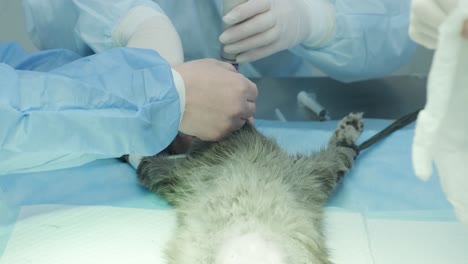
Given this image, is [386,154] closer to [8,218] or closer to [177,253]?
[177,253]

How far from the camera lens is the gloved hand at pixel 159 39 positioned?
49.5 inches

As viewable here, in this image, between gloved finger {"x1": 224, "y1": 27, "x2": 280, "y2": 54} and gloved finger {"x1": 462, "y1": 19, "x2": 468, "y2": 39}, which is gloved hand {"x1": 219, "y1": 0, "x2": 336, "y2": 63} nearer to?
gloved finger {"x1": 224, "y1": 27, "x2": 280, "y2": 54}

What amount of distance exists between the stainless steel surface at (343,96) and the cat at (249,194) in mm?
257

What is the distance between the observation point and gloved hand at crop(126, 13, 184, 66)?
1258 millimetres

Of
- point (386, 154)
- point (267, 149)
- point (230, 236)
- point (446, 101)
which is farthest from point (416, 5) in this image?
point (386, 154)

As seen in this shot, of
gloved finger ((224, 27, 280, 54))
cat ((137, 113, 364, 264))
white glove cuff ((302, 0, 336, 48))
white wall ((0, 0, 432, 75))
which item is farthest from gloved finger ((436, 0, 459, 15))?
white wall ((0, 0, 432, 75))

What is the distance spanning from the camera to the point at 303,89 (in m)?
1.79

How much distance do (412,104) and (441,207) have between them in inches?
24.7

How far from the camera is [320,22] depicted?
56.7 inches

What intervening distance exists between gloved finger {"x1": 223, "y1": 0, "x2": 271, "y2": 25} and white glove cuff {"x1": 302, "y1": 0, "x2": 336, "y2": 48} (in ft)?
0.72

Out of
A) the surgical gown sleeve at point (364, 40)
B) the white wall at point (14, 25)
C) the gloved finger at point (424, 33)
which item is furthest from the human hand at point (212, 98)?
the white wall at point (14, 25)

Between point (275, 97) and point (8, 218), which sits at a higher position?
point (8, 218)

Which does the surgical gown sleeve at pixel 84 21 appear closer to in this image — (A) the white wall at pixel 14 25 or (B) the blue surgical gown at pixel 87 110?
(B) the blue surgical gown at pixel 87 110

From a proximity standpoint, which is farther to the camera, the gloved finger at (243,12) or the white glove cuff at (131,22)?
the white glove cuff at (131,22)
